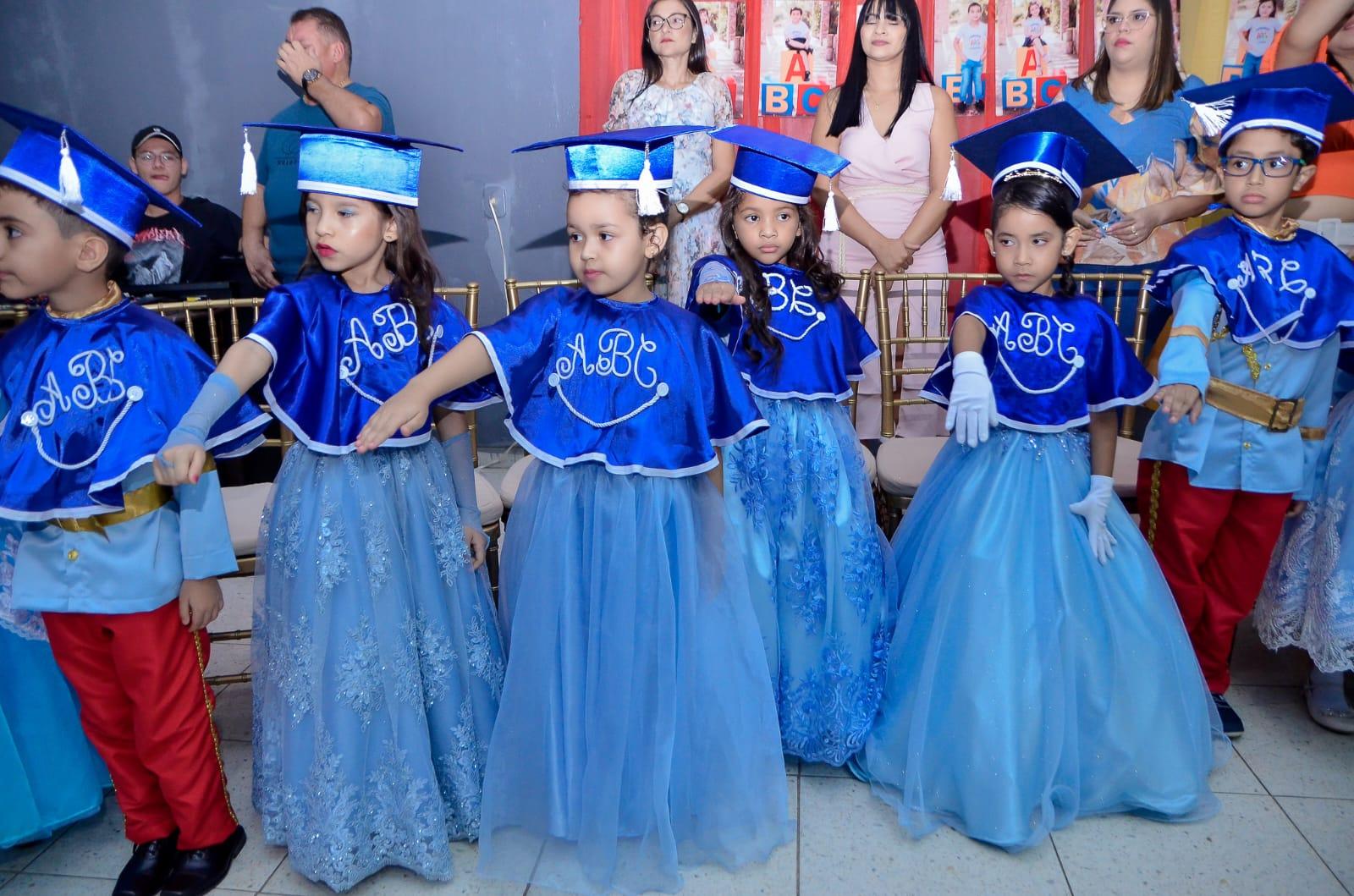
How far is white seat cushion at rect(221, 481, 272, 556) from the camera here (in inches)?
83.1

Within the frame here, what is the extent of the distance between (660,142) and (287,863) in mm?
1470

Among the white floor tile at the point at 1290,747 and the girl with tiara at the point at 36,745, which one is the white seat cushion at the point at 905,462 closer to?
the white floor tile at the point at 1290,747

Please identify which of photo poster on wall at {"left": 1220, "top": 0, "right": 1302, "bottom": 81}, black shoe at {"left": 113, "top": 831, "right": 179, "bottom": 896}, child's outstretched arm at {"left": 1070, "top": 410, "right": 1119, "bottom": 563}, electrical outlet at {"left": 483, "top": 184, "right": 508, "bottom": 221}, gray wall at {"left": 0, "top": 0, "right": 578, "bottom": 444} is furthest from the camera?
electrical outlet at {"left": 483, "top": 184, "right": 508, "bottom": 221}

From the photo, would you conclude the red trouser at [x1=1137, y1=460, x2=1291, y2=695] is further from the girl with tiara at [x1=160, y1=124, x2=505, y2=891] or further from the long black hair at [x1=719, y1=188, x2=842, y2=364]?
the girl with tiara at [x1=160, y1=124, x2=505, y2=891]

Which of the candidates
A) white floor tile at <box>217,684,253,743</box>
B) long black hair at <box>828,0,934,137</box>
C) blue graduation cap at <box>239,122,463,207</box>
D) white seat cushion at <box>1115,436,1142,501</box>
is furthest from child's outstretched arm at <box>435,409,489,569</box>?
long black hair at <box>828,0,934,137</box>

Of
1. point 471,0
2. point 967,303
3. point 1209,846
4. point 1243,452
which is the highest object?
point 471,0

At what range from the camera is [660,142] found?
1748 mm

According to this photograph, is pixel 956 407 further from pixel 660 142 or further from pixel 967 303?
pixel 660 142

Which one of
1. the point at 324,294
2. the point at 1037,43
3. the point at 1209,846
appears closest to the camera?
the point at 324,294

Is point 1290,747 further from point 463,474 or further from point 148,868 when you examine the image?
point 148,868

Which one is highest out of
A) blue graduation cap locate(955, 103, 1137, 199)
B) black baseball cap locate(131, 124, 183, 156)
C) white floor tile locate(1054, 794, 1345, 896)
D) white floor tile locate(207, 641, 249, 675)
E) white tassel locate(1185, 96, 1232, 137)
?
black baseball cap locate(131, 124, 183, 156)

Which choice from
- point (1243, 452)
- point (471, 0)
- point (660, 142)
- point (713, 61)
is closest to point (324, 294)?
point (660, 142)

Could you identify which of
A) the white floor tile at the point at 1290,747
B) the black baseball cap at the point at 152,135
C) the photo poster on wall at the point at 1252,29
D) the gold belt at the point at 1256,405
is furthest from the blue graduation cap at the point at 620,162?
the photo poster on wall at the point at 1252,29

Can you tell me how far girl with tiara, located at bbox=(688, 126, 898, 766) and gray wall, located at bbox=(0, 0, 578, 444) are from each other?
2369 mm
